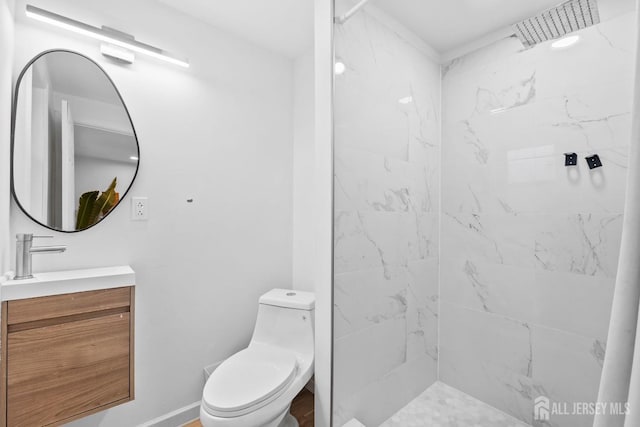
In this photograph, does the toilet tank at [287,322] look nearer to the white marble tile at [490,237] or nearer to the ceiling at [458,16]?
the white marble tile at [490,237]

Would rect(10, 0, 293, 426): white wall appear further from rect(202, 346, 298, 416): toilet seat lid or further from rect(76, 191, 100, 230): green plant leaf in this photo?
rect(202, 346, 298, 416): toilet seat lid

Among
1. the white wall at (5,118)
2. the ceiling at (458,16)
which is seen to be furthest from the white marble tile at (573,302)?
the white wall at (5,118)

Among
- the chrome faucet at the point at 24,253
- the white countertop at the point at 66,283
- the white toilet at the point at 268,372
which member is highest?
the chrome faucet at the point at 24,253

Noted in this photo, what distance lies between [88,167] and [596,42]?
7.95 feet

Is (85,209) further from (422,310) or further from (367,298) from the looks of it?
(422,310)

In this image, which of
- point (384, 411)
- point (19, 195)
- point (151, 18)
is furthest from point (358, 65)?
point (384, 411)

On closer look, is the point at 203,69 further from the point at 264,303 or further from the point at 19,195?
the point at 264,303

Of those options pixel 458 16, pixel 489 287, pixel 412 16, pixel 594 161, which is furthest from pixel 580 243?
pixel 412 16

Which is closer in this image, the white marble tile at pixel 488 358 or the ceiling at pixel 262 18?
the white marble tile at pixel 488 358

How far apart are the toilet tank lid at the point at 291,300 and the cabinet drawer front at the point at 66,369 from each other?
740 mm

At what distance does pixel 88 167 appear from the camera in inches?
54.4

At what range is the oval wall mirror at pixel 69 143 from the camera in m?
1.25

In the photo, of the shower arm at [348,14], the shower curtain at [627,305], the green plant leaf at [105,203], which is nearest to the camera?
the shower curtain at [627,305]

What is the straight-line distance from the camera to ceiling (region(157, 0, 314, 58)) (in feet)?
5.27
